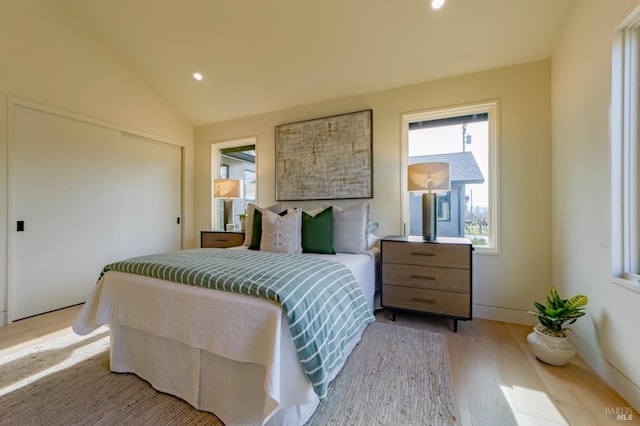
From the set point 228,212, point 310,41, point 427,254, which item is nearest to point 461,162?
point 427,254

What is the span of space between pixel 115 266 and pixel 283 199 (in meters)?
2.12

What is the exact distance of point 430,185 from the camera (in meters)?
2.50

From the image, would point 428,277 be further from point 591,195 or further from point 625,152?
point 625,152

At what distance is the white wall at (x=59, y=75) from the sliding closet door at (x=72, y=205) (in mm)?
115

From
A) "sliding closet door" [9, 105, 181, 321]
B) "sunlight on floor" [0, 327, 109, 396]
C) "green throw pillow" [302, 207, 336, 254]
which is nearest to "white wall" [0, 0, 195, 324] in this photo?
"sliding closet door" [9, 105, 181, 321]

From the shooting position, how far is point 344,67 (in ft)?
9.48

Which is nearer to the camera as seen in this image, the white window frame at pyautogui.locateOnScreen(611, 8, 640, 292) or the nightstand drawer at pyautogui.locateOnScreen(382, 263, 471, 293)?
the white window frame at pyautogui.locateOnScreen(611, 8, 640, 292)

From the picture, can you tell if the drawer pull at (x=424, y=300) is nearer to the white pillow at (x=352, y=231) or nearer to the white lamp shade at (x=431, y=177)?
the white pillow at (x=352, y=231)

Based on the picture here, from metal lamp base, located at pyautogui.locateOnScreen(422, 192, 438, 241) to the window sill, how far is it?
1.18m

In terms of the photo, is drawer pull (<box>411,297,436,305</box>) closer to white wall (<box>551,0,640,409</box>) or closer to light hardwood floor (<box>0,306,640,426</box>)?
light hardwood floor (<box>0,306,640,426</box>)

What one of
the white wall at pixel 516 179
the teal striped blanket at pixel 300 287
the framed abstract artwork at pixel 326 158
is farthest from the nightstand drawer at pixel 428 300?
the framed abstract artwork at pixel 326 158

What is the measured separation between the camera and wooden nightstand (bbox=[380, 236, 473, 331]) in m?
2.28

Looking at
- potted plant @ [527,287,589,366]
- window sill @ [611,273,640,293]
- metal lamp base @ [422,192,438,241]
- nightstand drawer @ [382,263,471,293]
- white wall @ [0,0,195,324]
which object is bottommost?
potted plant @ [527,287,589,366]

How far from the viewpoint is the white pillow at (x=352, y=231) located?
2.65 metres
